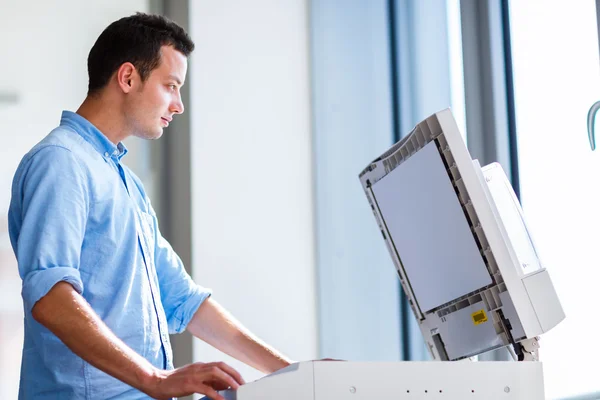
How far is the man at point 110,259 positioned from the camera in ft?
3.60

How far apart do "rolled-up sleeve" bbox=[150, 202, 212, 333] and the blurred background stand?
25.4 inches

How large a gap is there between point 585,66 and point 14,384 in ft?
5.83

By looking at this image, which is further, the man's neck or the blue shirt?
the man's neck

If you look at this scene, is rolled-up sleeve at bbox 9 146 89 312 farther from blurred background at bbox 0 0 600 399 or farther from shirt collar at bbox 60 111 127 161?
blurred background at bbox 0 0 600 399

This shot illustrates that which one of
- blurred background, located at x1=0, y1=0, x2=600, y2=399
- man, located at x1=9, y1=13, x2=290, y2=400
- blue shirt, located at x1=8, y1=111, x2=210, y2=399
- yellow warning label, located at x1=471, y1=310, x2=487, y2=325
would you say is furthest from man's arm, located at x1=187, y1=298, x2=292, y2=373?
blurred background, located at x1=0, y1=0, x2=600, y2=399

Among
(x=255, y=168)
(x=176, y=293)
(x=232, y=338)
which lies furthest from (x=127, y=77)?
(x=255, y=168)

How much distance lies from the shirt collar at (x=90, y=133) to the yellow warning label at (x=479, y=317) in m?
0.71

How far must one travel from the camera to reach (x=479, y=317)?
1.22 metres

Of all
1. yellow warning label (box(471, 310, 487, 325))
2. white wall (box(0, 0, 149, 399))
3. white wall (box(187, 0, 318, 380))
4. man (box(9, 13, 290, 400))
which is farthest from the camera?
white wall (box(187, 0, 318, 380))

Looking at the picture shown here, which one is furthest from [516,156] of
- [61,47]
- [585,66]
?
[61,47]

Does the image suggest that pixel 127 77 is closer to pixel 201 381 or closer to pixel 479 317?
pixel 201 381

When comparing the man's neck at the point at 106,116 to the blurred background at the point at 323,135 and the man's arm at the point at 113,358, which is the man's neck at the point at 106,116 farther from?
the blurred background at the point at 323,135

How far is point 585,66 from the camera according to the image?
2109 millimetres

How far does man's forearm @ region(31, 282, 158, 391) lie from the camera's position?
1.07 metres
